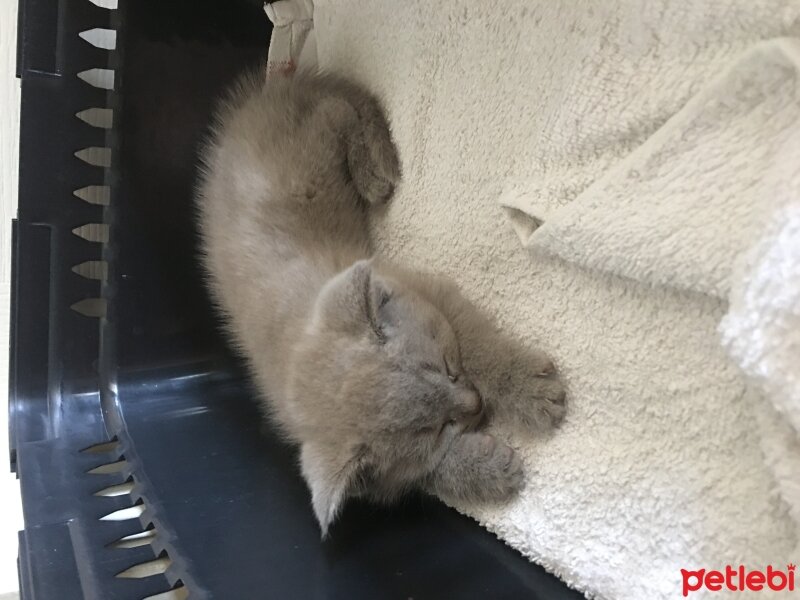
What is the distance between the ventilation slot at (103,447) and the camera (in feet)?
4.97

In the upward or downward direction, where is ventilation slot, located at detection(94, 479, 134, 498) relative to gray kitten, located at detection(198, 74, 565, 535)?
downward

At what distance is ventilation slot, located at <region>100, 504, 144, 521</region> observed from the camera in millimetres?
1314

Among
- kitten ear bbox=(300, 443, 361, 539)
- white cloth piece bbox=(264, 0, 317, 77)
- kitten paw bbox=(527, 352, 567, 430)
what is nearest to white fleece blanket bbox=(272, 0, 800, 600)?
kitten paw bbox=(527, 352, 567, 430)

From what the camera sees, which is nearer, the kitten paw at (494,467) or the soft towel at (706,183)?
the soft towel at (706,183)

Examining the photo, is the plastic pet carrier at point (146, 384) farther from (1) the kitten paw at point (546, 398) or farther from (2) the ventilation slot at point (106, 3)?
(1) the kitten paw at point (546, 398)

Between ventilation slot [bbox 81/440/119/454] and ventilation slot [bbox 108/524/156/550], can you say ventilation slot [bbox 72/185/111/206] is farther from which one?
ventilation slot [bbox 108/524/156/550]

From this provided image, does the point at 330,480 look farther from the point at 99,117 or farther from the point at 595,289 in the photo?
the point at 99,117

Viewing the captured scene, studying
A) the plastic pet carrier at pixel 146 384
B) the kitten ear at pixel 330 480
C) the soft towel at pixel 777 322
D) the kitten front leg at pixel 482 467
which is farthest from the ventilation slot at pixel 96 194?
the soft towel at pixel 777 322

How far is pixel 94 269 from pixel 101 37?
1.76ft

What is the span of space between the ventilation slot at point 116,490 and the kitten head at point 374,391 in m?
0.43

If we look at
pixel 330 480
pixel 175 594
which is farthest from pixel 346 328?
pixel 175 594

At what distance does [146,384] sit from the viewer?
169 cm

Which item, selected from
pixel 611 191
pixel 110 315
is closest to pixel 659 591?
pixel 611 191

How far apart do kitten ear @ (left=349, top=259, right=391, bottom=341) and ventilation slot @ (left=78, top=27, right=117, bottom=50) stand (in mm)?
933
